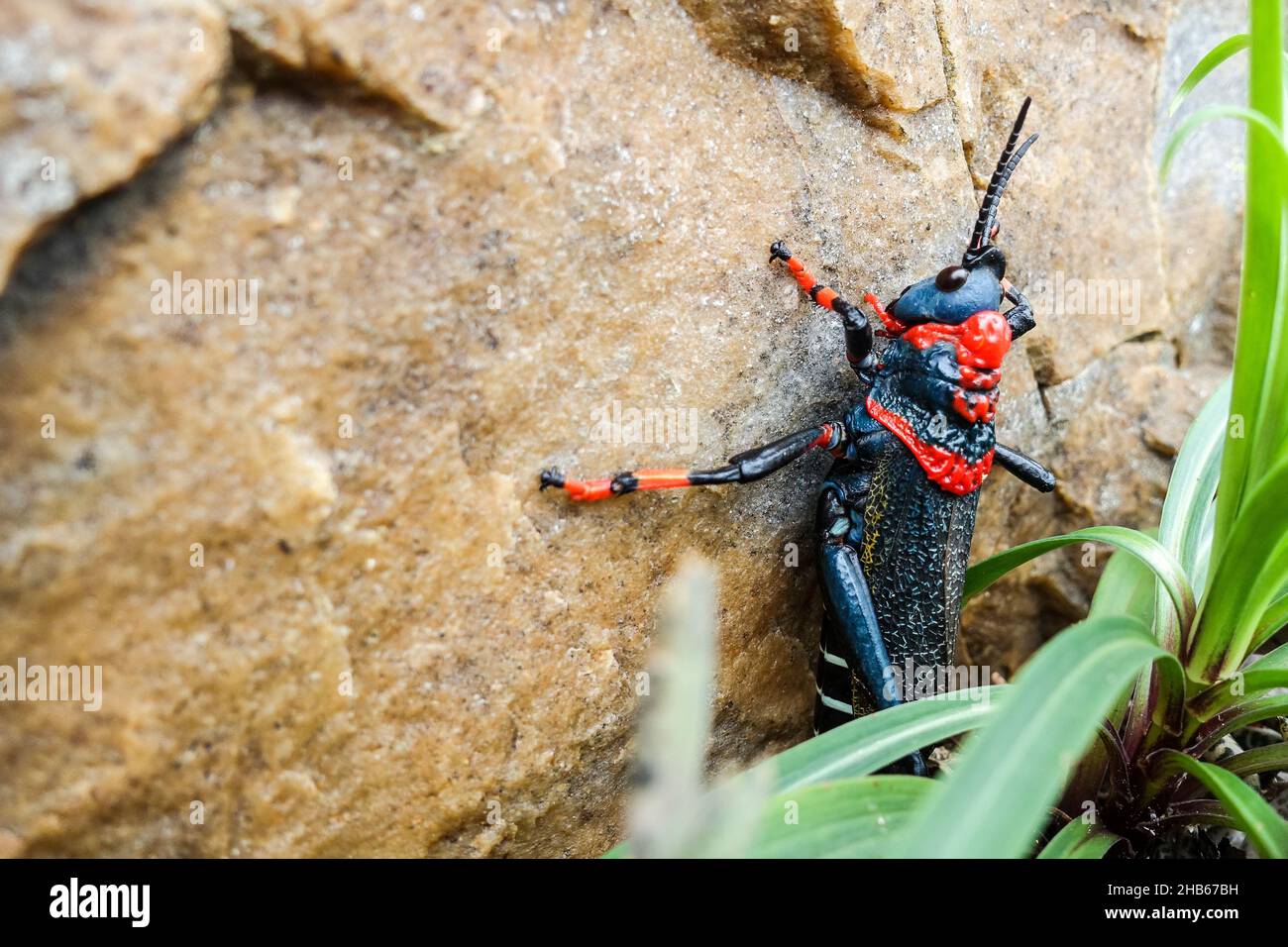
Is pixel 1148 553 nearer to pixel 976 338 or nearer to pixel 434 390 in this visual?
pixel 976 338

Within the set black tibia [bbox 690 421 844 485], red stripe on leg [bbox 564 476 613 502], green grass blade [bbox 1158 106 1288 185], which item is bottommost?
red stripe on leg [bbox 564 476 613 502]

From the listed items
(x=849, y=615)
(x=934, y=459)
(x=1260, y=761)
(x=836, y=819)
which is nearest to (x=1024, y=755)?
(x=836, y=819)

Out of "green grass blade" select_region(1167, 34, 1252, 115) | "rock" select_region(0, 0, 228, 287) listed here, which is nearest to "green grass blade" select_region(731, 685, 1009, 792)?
"green grass blade" select_region(1167, 34, 1252, 115)

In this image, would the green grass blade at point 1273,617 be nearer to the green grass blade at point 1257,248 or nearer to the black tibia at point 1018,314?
the green grass blade at point 1257,248

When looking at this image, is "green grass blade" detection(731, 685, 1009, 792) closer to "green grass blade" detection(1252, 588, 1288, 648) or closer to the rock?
"green grass blade" detection(1252, 588, 1288, 648)

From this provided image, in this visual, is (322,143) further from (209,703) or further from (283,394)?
(209,703)

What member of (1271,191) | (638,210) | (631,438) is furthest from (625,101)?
(1271,191)
